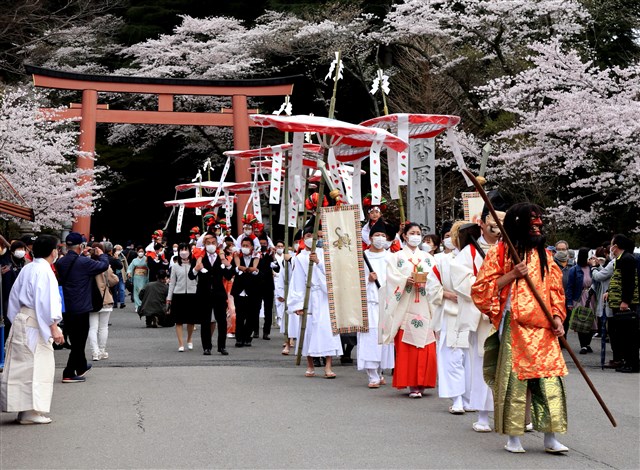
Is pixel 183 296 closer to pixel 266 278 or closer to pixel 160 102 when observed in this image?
pixel 266 278

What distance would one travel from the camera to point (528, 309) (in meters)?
6.70

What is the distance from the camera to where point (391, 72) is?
32.9 m

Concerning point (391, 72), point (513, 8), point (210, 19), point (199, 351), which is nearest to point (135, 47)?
point (210, 19)

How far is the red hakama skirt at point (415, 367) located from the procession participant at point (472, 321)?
2.92 feet

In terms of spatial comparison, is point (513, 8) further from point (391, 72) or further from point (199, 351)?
point (199, 351)

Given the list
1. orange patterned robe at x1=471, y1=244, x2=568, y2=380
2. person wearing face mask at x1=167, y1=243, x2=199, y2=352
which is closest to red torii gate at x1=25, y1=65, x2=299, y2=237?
person wearing face mask at x1=167, y1=243, x2=199, y2=352

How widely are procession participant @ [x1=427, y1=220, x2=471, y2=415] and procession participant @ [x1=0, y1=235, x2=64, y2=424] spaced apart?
356cm

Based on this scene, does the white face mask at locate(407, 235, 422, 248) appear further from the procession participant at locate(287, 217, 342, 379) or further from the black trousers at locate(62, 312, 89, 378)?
the black trousers at locate(62, 312, 89, 378)

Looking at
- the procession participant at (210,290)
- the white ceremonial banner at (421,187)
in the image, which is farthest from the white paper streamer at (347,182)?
the white ceremonial banner at (421,187)

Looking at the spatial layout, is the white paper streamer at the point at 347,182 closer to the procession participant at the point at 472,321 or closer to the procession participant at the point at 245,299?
the procession participant at the point at 245,299

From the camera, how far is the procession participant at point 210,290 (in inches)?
558

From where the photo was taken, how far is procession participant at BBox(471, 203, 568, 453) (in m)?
6.66

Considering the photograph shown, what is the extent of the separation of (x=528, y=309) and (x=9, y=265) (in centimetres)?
765

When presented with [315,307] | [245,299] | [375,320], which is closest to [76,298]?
[315,307]
